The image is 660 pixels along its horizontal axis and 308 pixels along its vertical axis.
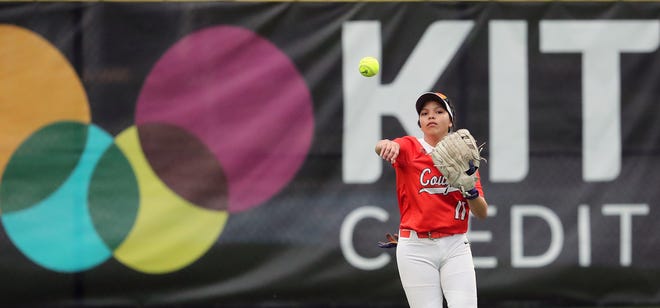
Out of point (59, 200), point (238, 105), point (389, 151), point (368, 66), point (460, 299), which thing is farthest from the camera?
point (238, 105)

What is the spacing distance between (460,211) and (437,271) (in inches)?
12.7

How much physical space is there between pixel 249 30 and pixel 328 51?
0.58 meters

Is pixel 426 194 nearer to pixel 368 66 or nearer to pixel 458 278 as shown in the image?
pixel 458 278

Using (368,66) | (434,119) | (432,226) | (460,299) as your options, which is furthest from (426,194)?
(368,66)

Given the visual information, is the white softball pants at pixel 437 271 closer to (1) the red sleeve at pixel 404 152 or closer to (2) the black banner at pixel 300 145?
(1) the red sleeve at pixel 404 152

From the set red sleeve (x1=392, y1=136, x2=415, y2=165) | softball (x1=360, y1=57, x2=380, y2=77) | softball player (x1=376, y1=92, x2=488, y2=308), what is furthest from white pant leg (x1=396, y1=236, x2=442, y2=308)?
softball (x1=360, y1=57, x2=380, y2=77)

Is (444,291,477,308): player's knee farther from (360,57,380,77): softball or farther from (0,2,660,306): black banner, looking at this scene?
(0,2,660,306): black banner

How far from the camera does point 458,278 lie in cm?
517

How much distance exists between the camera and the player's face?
5.25 metres

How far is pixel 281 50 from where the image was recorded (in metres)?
7.53

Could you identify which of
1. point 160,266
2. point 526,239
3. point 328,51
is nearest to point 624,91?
point 526,239

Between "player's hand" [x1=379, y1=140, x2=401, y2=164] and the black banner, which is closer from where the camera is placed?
"player's hand" [x1=379, y1=140, x2=401, y2=164]

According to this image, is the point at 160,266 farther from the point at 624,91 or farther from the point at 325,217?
the point at 624,91

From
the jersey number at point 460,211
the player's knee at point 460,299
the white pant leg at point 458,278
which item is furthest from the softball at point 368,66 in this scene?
the player's knee at point 460,299
